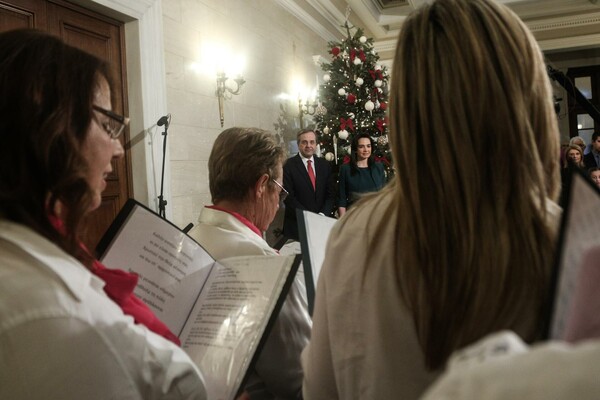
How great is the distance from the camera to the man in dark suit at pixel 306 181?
5277 millimetres

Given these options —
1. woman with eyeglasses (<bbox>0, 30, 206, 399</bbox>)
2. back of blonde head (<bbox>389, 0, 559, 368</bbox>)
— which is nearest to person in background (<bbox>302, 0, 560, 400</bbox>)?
back of blonde head (<bbox>389, 0, 559, 368</bbox>)

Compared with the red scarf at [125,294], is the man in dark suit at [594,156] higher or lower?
higher

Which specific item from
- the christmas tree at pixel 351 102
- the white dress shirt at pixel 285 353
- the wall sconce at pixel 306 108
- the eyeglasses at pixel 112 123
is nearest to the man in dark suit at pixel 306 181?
the christmas tree at pixel 351 102

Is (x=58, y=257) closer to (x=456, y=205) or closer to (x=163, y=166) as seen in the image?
(x=456, y=205)

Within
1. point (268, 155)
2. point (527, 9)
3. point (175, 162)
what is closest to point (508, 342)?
point (268, 155)

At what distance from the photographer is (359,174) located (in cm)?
558

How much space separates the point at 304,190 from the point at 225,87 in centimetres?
139

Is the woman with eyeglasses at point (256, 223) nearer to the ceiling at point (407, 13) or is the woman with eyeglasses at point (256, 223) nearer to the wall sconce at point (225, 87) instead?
the wall sconce at point (225, 87)

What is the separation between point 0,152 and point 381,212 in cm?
53

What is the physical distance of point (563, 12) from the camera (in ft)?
26.5

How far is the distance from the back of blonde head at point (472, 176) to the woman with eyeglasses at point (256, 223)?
0.58 metres

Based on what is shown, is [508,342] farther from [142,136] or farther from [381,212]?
[142,136]

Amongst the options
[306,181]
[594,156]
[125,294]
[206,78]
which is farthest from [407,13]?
[125,294]

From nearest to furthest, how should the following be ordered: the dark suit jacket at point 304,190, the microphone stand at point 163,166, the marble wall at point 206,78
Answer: the microphone stand at point 163,166 < the marble wall at point 206,78 < the dark suit jacket at point 304,190
